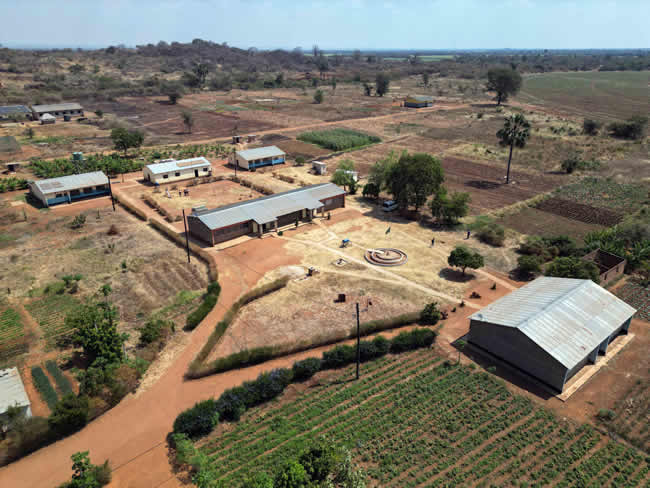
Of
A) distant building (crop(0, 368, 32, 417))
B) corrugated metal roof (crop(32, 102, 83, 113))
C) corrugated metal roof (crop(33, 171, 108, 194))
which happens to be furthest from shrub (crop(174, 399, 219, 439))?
corrugated metal roof (crop(32, 102, 83, 113))

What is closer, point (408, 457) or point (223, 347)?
point (408, 457)

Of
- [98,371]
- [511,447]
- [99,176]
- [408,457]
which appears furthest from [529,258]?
[99,176]

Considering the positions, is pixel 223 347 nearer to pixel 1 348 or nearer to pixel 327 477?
pixel 327 477

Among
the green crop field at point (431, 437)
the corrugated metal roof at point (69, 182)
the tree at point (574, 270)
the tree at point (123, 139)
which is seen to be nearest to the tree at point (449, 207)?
the tree at point (574, 270)

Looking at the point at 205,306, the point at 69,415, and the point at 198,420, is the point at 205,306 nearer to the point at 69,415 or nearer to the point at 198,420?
the point at 198,420

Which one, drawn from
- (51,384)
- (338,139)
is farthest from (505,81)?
(51,384)

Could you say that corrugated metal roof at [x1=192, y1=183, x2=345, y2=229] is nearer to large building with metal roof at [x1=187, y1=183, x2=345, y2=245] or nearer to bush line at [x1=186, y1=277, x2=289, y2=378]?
large building with metal roof at [x1=187, y1=183, x2=345, y2=245]

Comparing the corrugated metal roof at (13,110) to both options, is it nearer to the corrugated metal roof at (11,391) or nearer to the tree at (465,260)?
the corrugated metal roof at (11,391)
